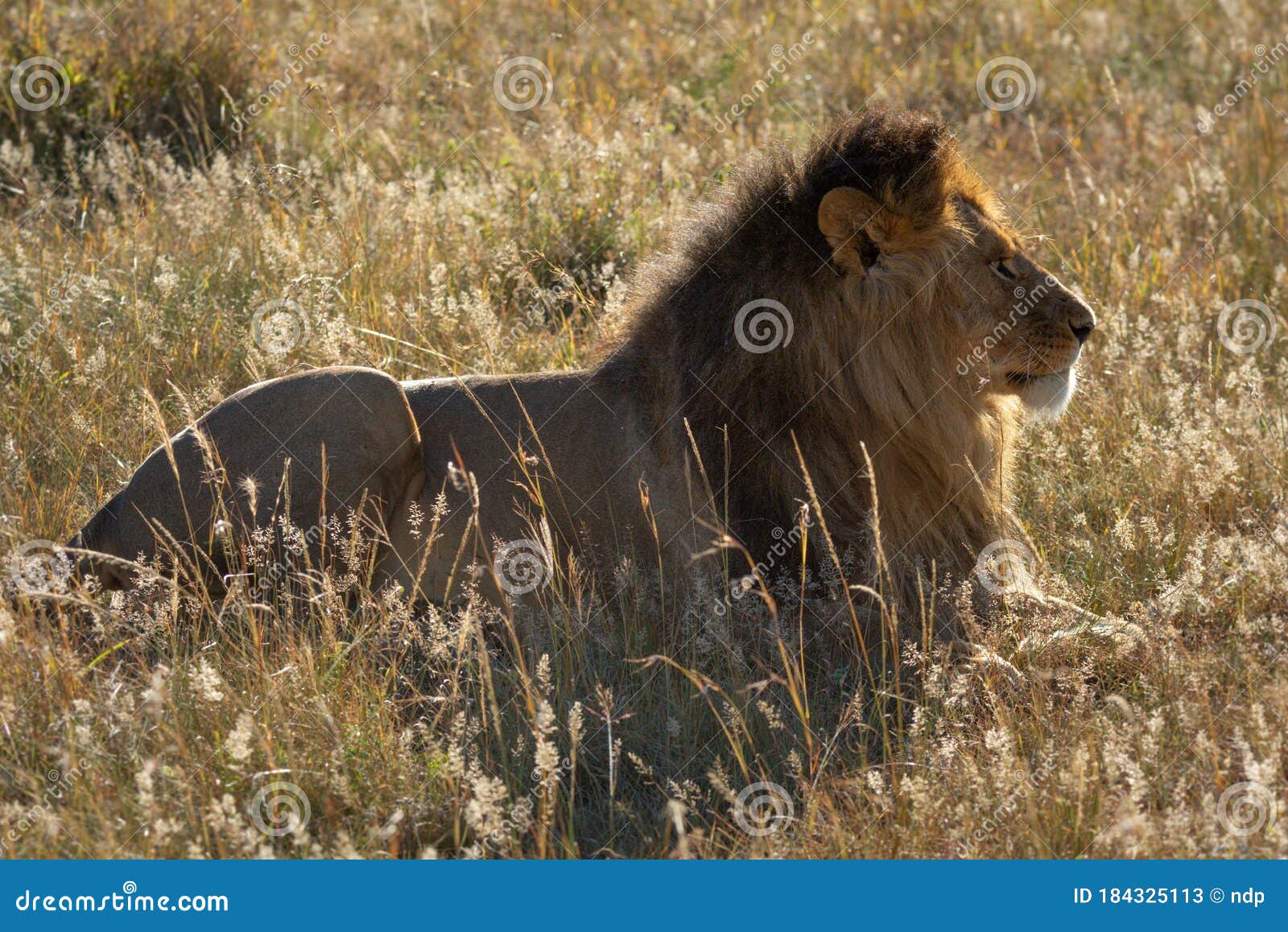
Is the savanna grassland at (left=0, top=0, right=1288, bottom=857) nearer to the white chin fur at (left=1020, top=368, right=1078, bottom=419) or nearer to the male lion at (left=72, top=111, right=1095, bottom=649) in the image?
the male lion at (left=72, top=111, right=1095, bottom=649)

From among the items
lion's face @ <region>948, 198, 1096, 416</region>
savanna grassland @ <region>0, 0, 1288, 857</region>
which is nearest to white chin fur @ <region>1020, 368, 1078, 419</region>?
lion's face @ <region>948, 198, 1096, 416</region>

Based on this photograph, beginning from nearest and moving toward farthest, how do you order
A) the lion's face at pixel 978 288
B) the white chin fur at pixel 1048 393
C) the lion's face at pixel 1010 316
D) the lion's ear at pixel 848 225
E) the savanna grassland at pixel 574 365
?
the savanna grassland at pixel 574 365 → the lion's ear at pixel 848 225 → the lion's face at pixel 978 288 → the lion's face at pixel 1010 316 → the white chin fur at pixel 1048 393

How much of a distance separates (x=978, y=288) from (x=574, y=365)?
2.20 m

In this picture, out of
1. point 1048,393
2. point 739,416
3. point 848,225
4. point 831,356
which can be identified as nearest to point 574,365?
point 739,416

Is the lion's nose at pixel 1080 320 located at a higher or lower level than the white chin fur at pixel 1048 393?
higher

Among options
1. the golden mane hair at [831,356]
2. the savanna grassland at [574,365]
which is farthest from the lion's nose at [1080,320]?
the savanna grassland at [574,365]

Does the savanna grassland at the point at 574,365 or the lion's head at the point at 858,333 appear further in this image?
the lion's head at the point at 858,333

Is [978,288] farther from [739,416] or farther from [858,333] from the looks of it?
[739,416]

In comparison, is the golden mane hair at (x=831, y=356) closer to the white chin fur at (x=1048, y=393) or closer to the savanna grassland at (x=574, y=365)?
the white chin fur at (x=1048, y=393)

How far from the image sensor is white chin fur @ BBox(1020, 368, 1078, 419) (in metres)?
4.66

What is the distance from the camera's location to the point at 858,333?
4504 millimetres

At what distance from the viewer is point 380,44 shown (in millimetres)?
10891

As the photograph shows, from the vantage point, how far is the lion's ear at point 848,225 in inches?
170

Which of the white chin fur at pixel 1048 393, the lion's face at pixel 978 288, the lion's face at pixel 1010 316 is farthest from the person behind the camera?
the white chin fur at pixel 1048 393
